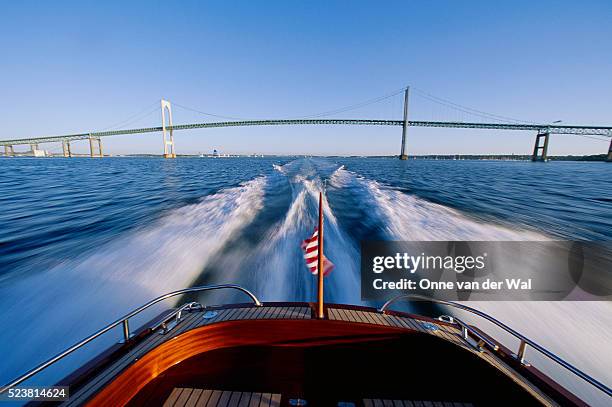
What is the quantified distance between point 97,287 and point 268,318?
177 inches

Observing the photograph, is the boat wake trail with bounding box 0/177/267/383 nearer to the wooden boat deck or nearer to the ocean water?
the ocean water

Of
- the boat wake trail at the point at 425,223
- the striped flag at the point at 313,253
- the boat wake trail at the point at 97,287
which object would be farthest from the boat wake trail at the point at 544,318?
the boat wake trail at the point at 97,287

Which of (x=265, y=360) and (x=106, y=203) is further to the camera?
(x=106, y=203)

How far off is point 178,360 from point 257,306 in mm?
1037

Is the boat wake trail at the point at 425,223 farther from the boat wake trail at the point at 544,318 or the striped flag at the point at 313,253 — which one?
the striped flag at the point at 313,253

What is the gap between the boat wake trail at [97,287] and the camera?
360 cm

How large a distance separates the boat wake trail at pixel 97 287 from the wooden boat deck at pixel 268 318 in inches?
70.7

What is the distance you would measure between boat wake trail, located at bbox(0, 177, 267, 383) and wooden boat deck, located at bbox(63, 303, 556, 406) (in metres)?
1.80

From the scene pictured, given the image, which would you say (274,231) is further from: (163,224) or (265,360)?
(265,360)

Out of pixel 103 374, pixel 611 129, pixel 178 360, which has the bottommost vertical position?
pixel 178 360

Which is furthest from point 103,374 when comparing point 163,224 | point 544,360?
point 163,224

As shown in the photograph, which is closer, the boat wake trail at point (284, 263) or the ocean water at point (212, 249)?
the ocean water at point (212, 249)

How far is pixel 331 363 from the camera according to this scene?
2902mm

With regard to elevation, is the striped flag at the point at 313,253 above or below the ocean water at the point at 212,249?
above
